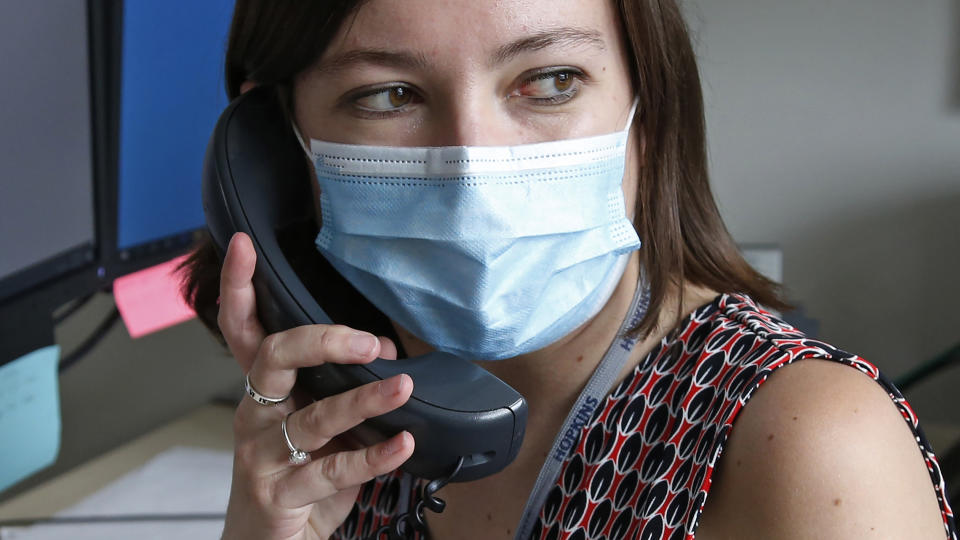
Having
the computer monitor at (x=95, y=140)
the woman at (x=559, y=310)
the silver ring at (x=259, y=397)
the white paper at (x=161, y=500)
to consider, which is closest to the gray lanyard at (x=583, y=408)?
the woman at (x=559, y=310)

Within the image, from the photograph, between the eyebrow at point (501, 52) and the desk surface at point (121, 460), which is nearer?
the eyebrow at point (501, 52)

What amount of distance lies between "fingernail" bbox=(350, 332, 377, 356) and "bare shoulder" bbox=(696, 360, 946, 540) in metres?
0.31

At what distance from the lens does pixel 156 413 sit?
1555mm

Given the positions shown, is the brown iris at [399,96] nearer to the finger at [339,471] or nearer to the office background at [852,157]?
the finger at [339,471]

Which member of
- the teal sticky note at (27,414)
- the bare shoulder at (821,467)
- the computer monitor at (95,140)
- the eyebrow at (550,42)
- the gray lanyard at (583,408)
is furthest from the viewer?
the teal sticky note at (27,414)

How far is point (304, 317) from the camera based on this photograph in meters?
0.85

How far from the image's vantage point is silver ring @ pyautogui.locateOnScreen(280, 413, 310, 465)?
0.84m

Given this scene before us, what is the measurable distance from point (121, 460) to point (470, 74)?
0.95 metres

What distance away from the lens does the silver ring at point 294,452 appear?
84 centimetres

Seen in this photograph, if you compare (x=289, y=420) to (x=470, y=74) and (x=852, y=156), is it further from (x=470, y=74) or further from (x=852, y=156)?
(x=852, y=156)

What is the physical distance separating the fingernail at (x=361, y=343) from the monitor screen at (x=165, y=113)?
1.81 ft

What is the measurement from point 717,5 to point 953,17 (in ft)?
Result: 1.58

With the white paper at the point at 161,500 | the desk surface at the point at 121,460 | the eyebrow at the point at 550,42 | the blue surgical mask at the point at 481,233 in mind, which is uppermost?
the eyebrow at the point at 550,42

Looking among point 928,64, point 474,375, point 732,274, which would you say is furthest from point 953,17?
point 474,375
